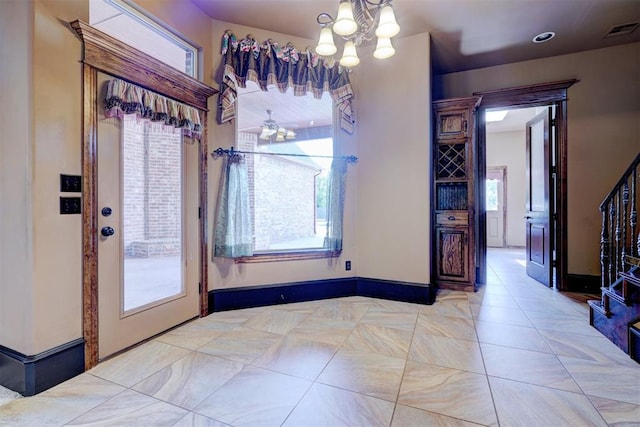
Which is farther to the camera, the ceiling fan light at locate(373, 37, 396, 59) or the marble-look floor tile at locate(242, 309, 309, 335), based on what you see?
the marble-look floor tile at locate(242, 309, 309, 335)

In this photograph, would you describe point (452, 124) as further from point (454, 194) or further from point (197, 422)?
point (197, 422)

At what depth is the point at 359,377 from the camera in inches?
75.7

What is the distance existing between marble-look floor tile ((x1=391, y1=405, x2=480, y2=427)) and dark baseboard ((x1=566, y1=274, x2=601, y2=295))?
3.43 meters

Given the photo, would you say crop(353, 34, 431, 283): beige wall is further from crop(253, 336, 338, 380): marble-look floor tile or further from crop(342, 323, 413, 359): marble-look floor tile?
crop(253, 336, 338, 380): marble-look floor tile

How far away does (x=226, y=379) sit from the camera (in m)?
1.91

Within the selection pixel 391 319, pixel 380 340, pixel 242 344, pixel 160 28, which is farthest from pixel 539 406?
pixel 160 28

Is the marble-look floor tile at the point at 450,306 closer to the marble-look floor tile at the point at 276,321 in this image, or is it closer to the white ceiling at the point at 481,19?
the marble-look floor tile at the point at 276,321

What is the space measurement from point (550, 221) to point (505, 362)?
2809mm

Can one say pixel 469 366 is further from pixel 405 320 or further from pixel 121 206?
pixel 121 206

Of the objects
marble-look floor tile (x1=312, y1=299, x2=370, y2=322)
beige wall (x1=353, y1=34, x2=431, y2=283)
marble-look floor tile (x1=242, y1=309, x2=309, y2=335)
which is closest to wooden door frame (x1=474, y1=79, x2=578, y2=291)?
beige wall (x1=353, y1=34, x2=431, y2=283)

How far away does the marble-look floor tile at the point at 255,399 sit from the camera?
1561mm

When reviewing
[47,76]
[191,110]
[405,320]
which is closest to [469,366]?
[405,320]

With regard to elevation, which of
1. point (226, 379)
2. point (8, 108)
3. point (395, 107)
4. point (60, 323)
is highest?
point (395, 107)

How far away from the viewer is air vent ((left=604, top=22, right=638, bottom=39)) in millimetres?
3285
